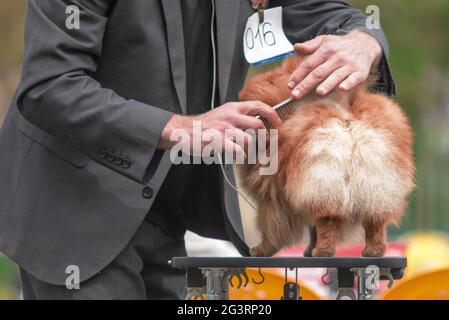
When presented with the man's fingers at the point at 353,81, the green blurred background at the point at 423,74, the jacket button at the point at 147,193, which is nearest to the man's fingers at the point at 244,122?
the man's fingers at the point at 353,81

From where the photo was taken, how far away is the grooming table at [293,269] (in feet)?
6.64

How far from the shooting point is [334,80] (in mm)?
2154

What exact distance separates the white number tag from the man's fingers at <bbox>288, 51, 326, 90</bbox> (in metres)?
0.18

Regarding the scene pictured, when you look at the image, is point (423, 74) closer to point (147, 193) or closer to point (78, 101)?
point (147, 193)

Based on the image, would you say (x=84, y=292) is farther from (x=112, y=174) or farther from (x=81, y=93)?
(x=81, y=93)

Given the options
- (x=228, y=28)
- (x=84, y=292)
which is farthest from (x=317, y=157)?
(x=84, y=292)

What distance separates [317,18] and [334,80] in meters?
0.49

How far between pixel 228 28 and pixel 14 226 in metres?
0.79

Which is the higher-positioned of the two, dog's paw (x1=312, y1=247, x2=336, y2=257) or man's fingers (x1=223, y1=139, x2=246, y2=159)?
man's fingers (x1=223, y1=139, x2=246, y2=159)

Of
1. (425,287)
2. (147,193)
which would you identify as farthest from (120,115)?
(425,287)

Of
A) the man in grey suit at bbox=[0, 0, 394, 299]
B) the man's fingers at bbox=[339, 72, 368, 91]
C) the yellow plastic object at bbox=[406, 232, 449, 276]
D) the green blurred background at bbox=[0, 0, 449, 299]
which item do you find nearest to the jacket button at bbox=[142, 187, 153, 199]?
the man in grey suit at bbox=[0, 0, 394, 299]

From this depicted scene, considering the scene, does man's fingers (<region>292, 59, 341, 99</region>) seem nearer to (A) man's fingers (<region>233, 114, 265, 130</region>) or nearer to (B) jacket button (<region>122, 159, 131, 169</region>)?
(A) man's fingers (<region>233, 114, 265, 130</region>)

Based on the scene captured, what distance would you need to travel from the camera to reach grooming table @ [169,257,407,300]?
6.64 ft

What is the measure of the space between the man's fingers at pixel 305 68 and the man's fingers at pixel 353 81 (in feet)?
0.27
